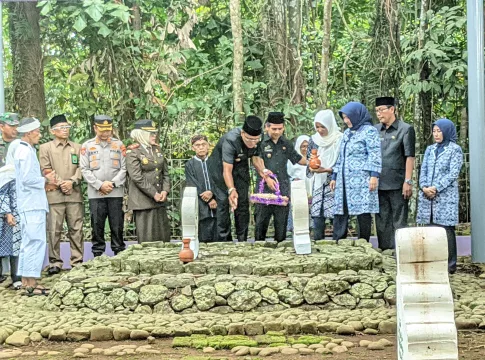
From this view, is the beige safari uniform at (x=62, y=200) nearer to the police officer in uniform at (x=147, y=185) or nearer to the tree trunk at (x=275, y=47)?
the police officer in uniform at (x=147, y=185)

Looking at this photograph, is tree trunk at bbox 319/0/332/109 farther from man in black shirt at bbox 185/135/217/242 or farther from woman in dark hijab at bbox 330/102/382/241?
woman in dark hijab at bbox 330/102/382/241

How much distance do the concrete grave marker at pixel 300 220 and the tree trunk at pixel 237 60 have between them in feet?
14.1

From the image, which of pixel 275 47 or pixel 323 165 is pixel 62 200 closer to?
pixel 323 165

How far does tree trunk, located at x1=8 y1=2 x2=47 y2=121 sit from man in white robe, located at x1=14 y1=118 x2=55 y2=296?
16.5 ft

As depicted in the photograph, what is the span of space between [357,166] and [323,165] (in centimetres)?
74

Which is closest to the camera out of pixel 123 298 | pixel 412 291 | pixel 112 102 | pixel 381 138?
pixel 412 291

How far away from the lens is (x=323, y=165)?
34.7 feet

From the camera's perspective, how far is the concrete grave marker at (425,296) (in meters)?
4.44

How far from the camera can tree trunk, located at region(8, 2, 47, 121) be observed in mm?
13883

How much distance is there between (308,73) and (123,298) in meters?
7.61

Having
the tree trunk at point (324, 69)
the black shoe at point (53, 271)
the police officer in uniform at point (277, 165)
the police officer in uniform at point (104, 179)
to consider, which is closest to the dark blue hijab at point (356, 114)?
the police officer in uniform at point (277, 165)

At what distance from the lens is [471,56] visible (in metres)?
10.9

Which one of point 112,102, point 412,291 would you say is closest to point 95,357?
point 412,291

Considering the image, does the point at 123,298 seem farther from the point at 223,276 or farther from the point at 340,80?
the point at 340,80
